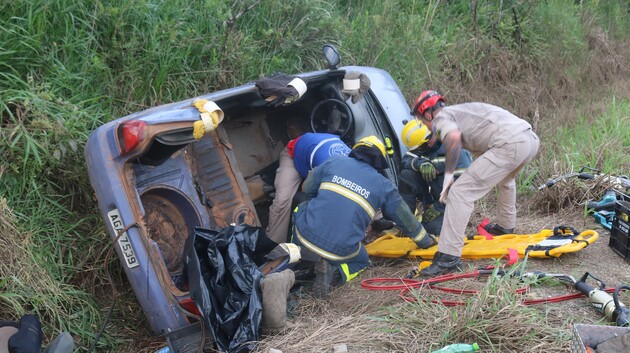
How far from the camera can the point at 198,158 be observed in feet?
15.7

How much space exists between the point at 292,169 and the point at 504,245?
5.65 feet

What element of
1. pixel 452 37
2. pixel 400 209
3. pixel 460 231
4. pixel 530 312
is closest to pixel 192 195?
pixel 400 209

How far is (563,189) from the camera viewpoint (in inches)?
230

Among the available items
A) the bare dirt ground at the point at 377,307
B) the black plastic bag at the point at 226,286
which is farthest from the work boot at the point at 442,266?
the black plastic bag at the point at 226,286

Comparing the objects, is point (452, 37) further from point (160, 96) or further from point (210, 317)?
point (210, 317)

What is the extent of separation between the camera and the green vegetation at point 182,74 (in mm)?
4008

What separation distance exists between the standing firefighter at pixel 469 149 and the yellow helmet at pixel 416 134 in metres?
0.21

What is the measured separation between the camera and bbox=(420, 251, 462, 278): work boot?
442cm

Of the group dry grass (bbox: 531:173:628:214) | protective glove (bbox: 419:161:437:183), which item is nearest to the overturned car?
protective glove (bbox: 419:161:437:183)

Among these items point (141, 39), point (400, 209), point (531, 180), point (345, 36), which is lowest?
point (531, 180)

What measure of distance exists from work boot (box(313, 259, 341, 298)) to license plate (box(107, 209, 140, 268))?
123cm

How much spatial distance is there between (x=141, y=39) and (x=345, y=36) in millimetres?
2545

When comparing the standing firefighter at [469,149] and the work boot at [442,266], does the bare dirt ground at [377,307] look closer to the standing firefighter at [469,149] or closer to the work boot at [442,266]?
the work boot at [442,266]

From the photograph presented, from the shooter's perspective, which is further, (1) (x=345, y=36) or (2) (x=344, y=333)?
(1) (x=345, y=36)
